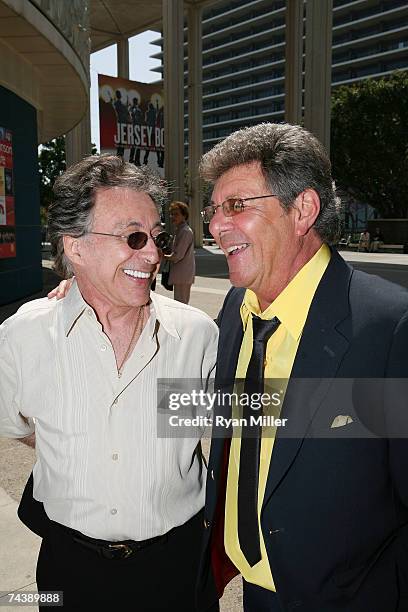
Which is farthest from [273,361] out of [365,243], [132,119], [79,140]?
[79,140]

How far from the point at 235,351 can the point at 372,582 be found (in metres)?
0.95

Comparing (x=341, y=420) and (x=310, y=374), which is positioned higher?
(x=310, y=374)

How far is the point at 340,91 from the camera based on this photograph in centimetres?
4675

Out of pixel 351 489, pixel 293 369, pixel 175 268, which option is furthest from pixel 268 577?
pixel 175 268

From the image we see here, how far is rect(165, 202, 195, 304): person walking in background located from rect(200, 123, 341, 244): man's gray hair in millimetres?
7124

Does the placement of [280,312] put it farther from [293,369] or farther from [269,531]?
[269,531]

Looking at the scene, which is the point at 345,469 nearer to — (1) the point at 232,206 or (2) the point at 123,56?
(1) the point at 232,206

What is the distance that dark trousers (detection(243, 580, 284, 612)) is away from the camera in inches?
77.2

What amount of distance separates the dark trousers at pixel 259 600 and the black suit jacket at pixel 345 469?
0.30 ft

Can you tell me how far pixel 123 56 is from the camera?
1662 inches

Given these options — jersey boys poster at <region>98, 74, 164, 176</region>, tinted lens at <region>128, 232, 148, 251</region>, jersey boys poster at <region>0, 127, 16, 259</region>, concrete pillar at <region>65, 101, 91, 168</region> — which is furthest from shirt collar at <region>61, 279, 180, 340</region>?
concrete pillar at <region>65, 101, 91, 168</region>

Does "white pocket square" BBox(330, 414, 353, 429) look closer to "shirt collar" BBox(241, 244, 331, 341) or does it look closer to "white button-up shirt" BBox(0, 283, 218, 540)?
"shirt collar" BBox(241, 244, 331, 341)

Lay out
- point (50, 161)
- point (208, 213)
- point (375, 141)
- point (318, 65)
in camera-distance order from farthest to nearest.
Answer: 1. point (50, 161)
2. point (375, 141)
3. point (318, 65)
4. point (208, 213)

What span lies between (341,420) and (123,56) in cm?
4530
